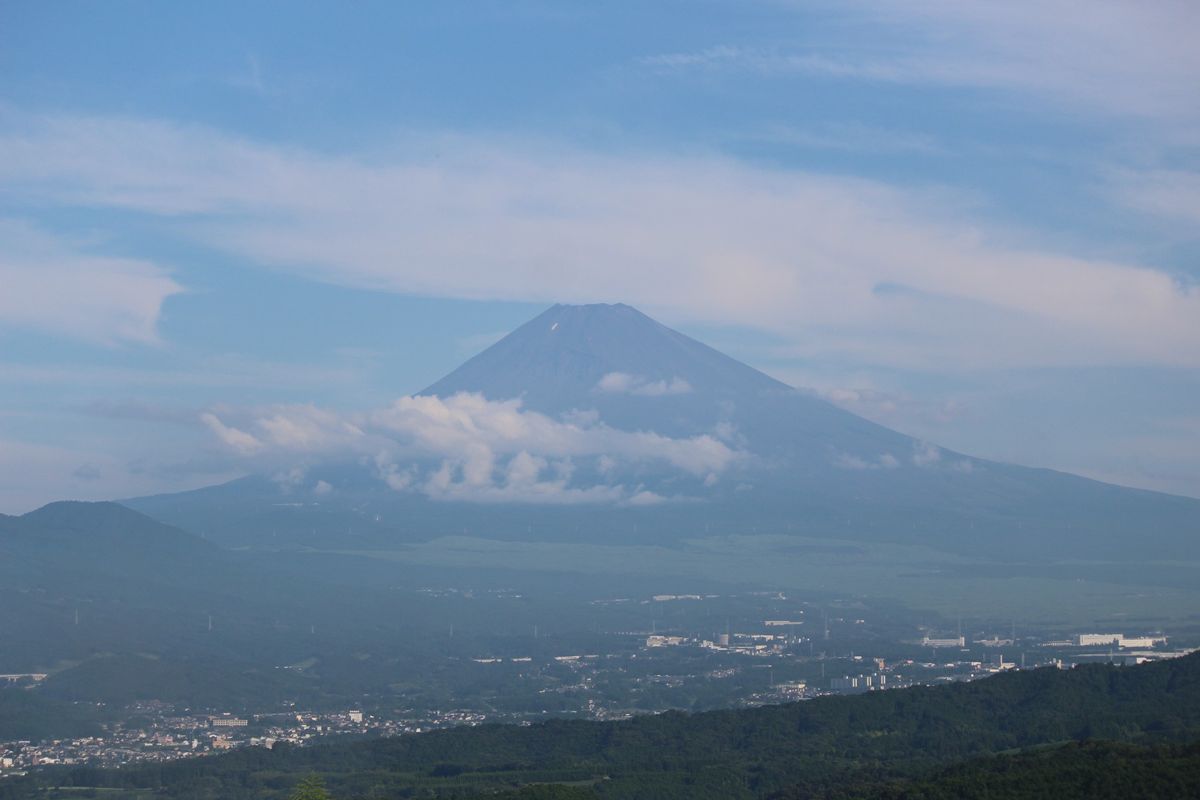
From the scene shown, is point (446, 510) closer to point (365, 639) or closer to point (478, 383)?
point (478, 383)

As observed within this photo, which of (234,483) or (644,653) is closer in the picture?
(644,653)

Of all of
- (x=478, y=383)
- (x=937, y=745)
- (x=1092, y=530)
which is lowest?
(x=937, y=745)

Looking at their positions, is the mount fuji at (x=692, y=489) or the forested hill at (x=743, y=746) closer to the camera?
the forested hill at (x=743, y=746)

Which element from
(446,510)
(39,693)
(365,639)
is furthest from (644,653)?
(446,510)

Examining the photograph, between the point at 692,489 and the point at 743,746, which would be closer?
the point at 743,746

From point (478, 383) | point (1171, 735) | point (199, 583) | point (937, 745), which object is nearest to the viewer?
point (1171, 735)

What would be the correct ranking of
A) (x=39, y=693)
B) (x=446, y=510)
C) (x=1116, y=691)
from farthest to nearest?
(x=446, y=510) → (x=39, y=693) → (x=1116, y=691)

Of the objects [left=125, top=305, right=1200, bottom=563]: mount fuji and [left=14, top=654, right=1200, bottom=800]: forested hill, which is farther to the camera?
[left=125, top=305, right=1200, bottom=563]: mount fuji

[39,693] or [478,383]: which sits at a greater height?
[478,383]
